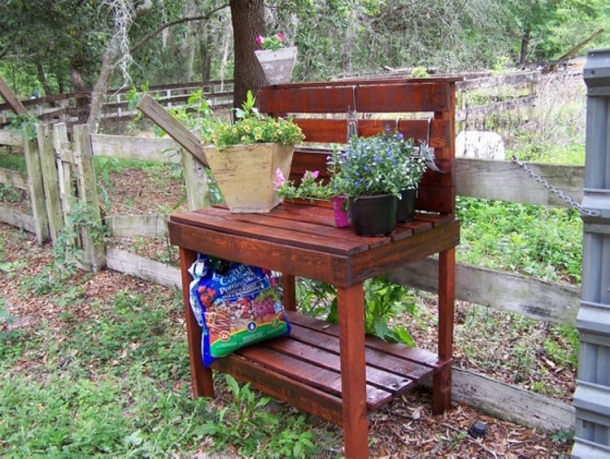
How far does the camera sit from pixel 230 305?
116 inches

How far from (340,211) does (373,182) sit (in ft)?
0.84

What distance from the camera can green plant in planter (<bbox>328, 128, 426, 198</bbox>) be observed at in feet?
7.28

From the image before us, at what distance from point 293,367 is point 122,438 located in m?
0.84

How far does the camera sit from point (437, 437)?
2.75 meters

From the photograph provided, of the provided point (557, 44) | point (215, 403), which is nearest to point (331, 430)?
point (215, 403)

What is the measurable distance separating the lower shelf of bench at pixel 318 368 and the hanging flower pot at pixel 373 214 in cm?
71

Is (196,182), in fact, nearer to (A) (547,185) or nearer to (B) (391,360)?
(B) (391,360)

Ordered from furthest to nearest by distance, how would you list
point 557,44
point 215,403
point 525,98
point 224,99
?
point 557,44 < point 224,99 < point 525,98 < point 215,403

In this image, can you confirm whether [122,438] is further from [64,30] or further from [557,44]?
[557,44]

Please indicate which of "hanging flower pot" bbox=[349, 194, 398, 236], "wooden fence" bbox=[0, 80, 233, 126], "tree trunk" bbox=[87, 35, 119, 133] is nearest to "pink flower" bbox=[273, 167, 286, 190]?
"hanging flower pot" bbox=[349, 194, 398, 236]

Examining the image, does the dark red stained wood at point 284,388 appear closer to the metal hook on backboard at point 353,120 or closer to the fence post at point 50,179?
the metal hook on backboard at point 353,120

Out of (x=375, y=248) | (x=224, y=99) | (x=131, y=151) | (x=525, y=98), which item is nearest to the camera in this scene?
(x=375, y=248)

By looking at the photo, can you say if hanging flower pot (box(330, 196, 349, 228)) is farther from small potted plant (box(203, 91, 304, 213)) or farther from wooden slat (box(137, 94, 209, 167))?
wooden slat (box(137, 94, 209, 167))

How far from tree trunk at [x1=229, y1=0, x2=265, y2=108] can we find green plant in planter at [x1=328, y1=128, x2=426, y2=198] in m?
5.88
